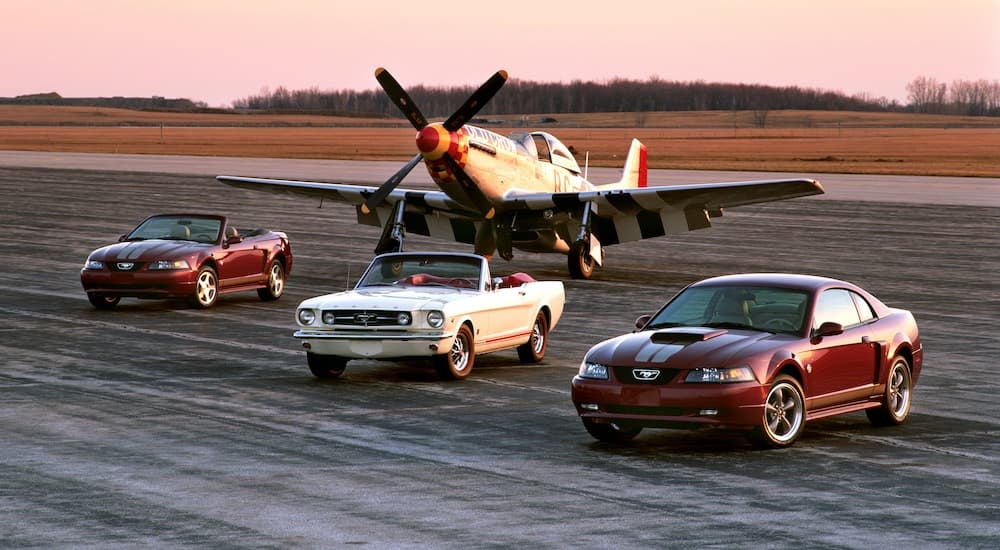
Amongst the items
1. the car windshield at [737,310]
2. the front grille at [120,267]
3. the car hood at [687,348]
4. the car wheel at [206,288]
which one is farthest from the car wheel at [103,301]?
the car hood at [687,348]

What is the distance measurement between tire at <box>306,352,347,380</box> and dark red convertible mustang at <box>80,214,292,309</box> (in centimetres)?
702

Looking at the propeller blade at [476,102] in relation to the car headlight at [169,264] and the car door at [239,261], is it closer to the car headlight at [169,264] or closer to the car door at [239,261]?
the car door at [239,261]

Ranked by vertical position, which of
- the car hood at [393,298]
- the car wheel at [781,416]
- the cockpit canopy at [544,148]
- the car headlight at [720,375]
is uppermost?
the cockpit canopy at [544,148]

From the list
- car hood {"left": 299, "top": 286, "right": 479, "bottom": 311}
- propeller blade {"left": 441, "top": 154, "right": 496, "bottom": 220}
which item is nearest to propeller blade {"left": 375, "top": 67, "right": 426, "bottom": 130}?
propeller blade {"left": 441, "top": 154, "right": 496, "bottom": 220}

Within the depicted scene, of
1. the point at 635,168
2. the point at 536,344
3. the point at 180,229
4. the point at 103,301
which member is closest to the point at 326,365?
the point at 536,344

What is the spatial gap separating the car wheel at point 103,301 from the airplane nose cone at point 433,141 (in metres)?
6.84

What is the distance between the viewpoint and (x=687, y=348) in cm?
1254

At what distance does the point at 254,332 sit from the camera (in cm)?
2145

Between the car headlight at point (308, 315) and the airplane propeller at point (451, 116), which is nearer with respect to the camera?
the car headlight at point (308, 315)

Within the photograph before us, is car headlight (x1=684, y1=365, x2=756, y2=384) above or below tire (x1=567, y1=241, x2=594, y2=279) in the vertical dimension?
above

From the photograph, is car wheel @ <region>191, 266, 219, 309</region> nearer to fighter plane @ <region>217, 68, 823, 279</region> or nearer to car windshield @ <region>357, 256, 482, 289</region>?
fighter plane @ <region>217, 68, 823, 279</region>

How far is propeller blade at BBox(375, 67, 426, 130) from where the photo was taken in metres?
29.2

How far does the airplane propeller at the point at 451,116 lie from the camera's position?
28.6 m

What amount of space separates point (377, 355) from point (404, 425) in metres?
2.42
